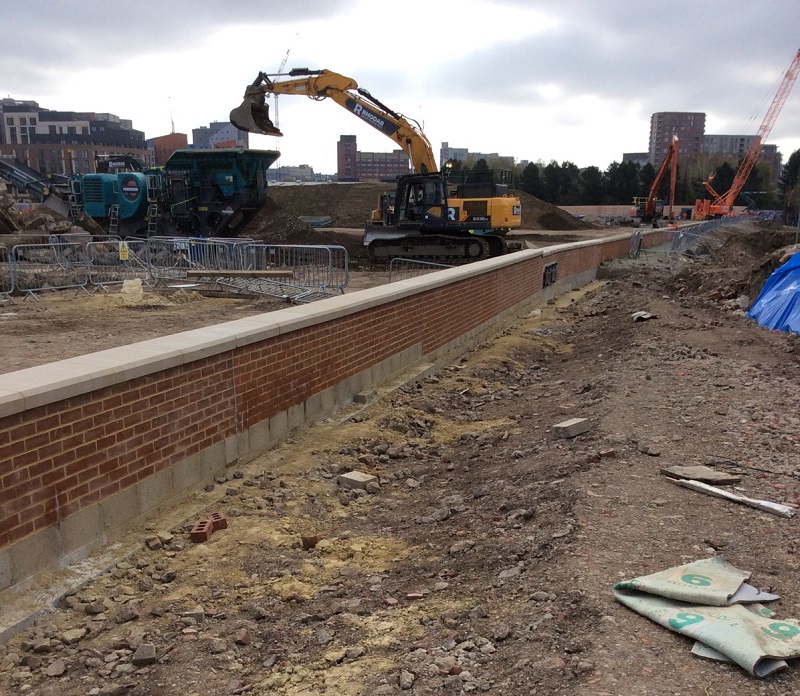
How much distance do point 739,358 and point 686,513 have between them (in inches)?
256

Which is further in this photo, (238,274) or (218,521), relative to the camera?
(238,274)

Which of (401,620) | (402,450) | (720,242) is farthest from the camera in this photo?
(720,242)

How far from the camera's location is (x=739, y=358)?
34.1ft

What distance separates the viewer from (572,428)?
6.86 metres

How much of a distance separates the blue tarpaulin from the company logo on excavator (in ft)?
45.0

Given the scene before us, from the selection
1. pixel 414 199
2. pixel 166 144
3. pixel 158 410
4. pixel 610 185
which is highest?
pixel 166 144

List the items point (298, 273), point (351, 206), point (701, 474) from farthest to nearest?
point (351, 206) < point (298, 273) < point (701, 474)

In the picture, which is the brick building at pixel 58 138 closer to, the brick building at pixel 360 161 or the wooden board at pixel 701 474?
the brick building at pixel 360 161

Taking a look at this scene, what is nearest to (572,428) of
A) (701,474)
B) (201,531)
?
(701,474)

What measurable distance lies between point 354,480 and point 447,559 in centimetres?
182

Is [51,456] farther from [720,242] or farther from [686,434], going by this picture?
[720,242]

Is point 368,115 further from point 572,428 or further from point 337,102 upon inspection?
point 572,428

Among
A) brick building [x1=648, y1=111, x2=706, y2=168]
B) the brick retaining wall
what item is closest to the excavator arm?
the brick retaining wall

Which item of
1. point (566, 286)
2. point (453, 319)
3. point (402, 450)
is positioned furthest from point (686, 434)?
point (566, 286)
